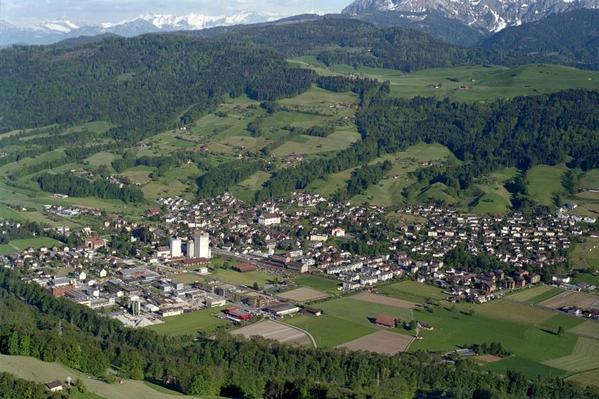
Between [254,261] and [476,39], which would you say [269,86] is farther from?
[476,39]

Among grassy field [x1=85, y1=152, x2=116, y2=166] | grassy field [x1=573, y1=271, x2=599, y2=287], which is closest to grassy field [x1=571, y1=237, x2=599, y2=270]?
grassy field [x1=573, y1=271, x2=599, y2=287]

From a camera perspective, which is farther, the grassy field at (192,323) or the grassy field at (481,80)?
the grassy field at (481,80)

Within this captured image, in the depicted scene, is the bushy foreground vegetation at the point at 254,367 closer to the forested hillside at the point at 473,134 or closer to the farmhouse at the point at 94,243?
the farmhouse at the point at 94,243

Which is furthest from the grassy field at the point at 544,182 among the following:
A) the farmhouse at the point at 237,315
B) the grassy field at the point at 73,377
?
the grassy field at the point at 73,377

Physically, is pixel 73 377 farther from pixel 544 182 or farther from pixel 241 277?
pixel 544 182

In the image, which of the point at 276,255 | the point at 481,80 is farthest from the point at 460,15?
the point at 276,255

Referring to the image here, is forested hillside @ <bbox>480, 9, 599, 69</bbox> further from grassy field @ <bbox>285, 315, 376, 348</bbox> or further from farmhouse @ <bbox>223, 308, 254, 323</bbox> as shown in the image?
farmhouse @ <bbox>223, 308, 254, 323</bbox>
